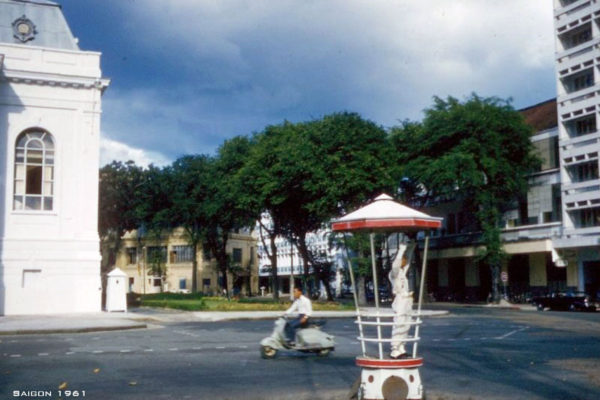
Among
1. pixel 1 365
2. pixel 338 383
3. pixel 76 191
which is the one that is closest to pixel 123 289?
pixel 76 191

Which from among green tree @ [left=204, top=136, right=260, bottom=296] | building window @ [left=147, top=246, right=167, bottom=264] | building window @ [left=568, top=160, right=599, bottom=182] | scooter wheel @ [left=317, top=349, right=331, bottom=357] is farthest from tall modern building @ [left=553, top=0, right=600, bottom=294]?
building window @ [left=147, top=246, right=167, bottom=264]

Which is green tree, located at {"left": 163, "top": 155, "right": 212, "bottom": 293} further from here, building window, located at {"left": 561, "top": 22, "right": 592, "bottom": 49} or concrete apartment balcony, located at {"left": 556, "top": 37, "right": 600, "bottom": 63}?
building window, located at {"left": 561, "top": 22, "right": 592, "bottom": 49}

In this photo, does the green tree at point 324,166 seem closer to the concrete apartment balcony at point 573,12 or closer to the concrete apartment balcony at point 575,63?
the concrete apartment balcony at point 575,63

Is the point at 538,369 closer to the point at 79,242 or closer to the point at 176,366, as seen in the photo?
the point at 176,366

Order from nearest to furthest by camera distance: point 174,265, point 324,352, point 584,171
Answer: point 324,352, point 584,171, point 174,265

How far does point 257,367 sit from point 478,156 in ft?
118

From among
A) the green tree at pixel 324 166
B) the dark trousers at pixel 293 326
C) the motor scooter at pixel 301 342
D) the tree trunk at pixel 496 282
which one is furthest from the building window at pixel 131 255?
the motor scooter at pixel 301 342

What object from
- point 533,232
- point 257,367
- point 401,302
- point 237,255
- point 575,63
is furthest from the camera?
point 237,255

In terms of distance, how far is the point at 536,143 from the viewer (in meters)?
50.1

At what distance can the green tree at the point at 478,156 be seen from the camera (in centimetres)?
4575

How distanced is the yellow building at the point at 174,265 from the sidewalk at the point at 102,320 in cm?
4058

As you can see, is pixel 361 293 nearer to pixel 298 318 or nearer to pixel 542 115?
pixel 542 115

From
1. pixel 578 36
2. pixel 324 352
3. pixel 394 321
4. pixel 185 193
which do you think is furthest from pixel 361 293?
pixel 394 321

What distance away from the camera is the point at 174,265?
80000 millimetres
